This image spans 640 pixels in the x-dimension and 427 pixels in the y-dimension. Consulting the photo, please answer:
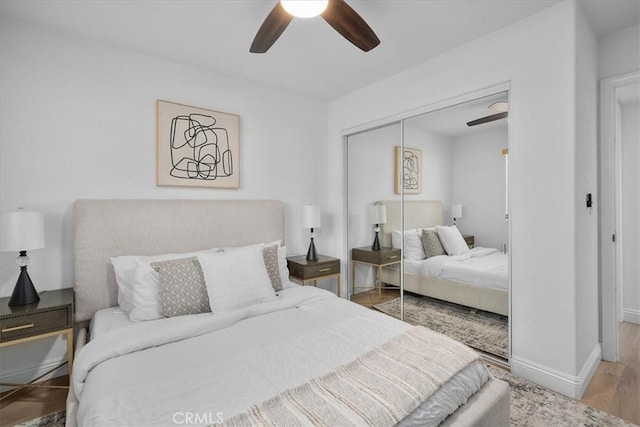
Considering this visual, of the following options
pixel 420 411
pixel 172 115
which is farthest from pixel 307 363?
pixel 172 115

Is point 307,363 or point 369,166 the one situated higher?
point 369,166

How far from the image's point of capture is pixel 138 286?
204 centimetres

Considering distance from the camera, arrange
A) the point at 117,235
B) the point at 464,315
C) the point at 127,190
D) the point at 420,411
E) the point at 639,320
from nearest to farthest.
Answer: the point at 420,411 < the point at 117,235 < the point at 127,190 < the point at 464,315 < the point at 639,320

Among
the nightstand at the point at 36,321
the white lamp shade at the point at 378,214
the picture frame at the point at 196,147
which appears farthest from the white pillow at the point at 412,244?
the nightstand at the point at 36,321

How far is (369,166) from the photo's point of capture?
3475mm

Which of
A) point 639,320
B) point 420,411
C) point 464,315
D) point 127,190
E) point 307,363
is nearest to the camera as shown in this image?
point 420,411

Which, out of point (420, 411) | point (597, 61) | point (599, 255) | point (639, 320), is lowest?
point (639, 320)

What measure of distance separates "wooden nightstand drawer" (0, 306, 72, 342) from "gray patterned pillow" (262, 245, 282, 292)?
1.32m

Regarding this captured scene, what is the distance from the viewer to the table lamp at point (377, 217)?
3283 millimetres

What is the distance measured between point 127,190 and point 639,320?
16.6ft

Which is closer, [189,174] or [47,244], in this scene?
[47,244]

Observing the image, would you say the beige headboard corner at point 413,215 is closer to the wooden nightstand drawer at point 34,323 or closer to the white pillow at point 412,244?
the white pillow at point 412,244

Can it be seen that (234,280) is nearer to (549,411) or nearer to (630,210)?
(549,411)

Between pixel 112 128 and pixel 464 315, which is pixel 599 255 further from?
pixel 112 128
